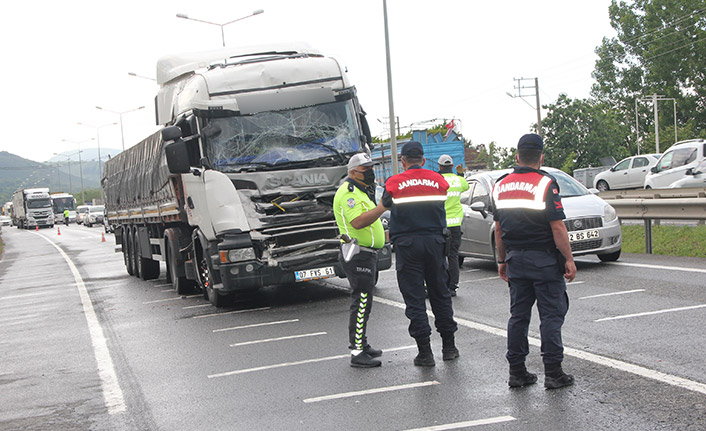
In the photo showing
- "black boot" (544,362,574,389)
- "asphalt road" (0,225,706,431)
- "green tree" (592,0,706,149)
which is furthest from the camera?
"green tree" (592,0,706,149)

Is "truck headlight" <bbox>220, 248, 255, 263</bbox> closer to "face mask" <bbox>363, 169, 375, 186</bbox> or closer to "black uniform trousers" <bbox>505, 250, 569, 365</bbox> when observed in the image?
"face mask" <bbox>363, 169, 375, 186</bbox>

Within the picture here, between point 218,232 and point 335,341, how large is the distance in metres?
3.04

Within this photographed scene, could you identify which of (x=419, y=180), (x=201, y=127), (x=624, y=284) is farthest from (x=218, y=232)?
(x=624, y=284)

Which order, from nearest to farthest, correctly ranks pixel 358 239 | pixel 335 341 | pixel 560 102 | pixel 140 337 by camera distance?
pixel 358 239, pixel 335 341, pixel 140 337, pixel 560 102

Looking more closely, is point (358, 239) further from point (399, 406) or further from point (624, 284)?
point (624, 284)

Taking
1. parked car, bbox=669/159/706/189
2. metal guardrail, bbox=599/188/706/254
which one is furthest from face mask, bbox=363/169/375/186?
parked car, bbox=669/159/706/189

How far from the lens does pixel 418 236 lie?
677 centimetres

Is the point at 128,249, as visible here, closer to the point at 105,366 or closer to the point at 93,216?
the point at 105,366

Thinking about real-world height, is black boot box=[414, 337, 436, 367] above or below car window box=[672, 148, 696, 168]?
below

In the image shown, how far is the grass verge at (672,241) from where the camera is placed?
14.2 metres

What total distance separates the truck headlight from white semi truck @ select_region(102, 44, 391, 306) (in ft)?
0.04

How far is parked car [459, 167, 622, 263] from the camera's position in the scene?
1229cm

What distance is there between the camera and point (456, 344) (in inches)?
303

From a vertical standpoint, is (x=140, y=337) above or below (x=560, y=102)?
below
